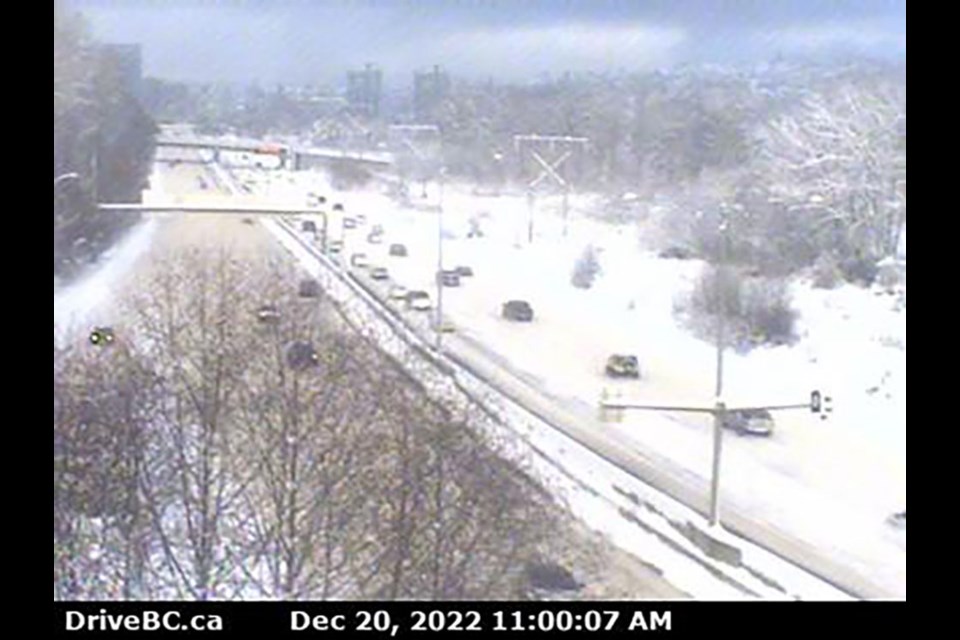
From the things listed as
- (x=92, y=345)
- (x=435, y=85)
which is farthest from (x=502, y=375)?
(x=92, y=345)

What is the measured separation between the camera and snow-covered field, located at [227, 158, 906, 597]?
305cm

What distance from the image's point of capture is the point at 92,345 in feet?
10.4

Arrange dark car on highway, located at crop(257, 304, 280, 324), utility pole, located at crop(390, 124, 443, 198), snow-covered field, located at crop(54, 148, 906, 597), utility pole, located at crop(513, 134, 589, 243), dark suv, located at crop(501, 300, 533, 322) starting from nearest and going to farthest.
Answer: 1. snow-covered field, located at crop(54, 148, 906, 597)
2. utility pole, located at crop(390, 124, 443, 198)
3. dark car on highway, located at crop(257, 304, 280, 324)
4. utility pole, located at crop(513, 134, 589, 243)
5. dark suv, located at crop(501, 300, 533, 322)

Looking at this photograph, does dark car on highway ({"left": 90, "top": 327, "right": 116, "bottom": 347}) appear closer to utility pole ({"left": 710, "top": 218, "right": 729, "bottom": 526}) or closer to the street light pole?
the street light pole

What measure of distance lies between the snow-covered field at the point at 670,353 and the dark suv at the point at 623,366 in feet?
0.11

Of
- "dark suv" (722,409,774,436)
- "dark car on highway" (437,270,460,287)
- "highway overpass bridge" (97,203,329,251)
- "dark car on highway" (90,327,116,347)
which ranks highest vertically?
"highway overpass bridge" (97,203,329,251)

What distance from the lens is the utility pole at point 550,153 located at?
387 centimetres

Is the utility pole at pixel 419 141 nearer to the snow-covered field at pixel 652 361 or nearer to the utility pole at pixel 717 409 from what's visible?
the snow-covered field at pixel 652 361

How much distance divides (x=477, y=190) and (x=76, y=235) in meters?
1.40

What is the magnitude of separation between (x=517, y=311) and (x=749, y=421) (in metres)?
0.97

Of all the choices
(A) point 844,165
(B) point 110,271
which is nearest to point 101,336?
(B) point 110,271

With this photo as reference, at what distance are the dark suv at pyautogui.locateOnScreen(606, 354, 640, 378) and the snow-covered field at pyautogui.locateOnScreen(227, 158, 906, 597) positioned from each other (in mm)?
33

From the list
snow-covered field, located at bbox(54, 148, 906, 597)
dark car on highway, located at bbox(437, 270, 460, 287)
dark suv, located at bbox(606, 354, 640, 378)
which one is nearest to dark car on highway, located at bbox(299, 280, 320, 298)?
snow-covered field, located at bbox(54, 148, 906, 597)

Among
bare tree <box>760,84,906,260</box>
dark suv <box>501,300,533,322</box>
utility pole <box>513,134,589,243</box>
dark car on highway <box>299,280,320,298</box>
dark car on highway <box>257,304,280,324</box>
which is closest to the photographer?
dark car on highway <box>257,304,280,324</box>
